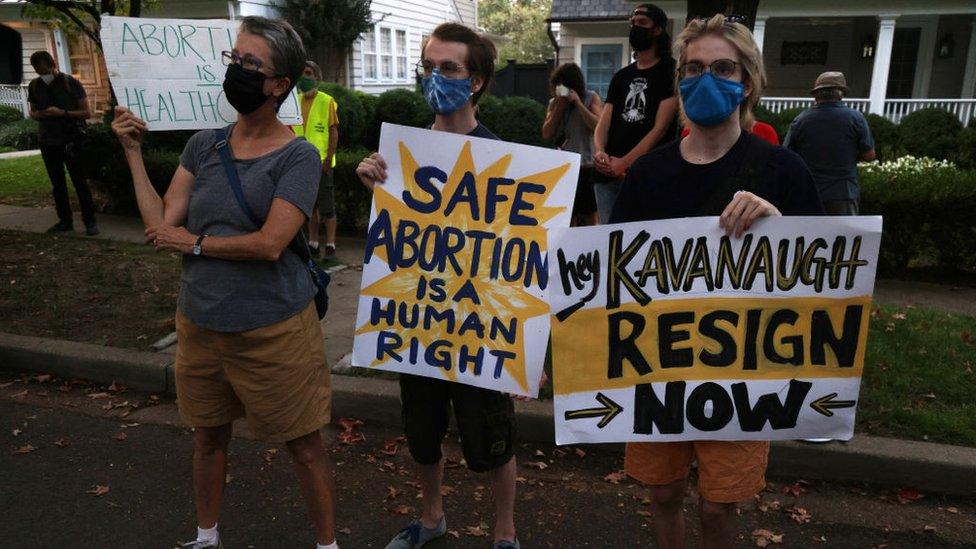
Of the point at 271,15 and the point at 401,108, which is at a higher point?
the point at 271,15

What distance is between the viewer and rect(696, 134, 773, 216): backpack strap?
2195mm

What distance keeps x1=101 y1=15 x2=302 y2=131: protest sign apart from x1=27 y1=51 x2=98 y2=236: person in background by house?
21.0ft

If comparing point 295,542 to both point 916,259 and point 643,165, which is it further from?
point 916,259

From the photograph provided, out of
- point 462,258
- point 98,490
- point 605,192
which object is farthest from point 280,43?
point 605,192

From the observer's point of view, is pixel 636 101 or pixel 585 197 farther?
pixel 585 197

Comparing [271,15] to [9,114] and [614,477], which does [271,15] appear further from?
[614,477]

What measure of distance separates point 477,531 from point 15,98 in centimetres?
2552

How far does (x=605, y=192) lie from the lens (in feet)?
17.2

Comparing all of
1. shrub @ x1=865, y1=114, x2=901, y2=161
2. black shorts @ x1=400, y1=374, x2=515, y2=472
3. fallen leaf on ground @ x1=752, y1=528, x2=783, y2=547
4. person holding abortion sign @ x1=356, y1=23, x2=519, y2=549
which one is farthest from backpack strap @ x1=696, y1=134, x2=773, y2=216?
shrub @ x1=865, y1=114, x2=901, y2=161

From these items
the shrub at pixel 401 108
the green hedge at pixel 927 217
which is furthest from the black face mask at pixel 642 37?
the shrub at pixel 401 108

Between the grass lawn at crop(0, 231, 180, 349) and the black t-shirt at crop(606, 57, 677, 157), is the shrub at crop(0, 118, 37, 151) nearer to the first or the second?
the grass lawn at crop(0, 231, 180, 349)

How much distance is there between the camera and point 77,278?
6711 mm

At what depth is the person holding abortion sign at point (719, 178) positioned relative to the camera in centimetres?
219

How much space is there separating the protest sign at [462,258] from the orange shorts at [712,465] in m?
0.47
